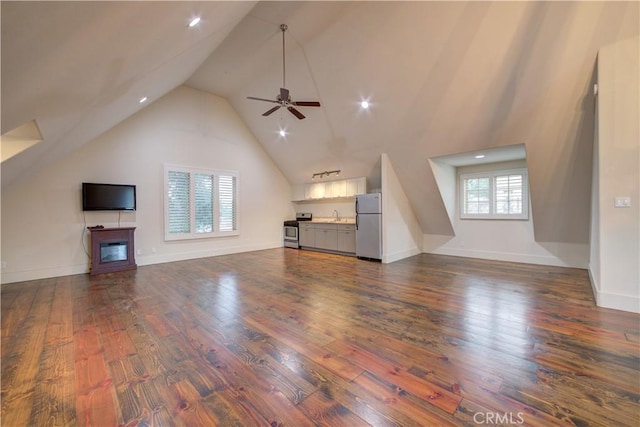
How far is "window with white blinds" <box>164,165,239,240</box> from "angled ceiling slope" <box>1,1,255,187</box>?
2536 mm

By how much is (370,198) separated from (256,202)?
3.63 metres

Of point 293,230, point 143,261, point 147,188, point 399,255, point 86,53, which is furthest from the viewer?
point 293,230

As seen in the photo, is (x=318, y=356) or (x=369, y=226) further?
(x=369, y=226)

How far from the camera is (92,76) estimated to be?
2479 mm

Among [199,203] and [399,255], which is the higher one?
[199,203]

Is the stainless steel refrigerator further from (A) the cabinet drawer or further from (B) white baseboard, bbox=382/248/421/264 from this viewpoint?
(A) the cabinet drawer

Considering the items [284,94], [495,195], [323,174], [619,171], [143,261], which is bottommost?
[143,261]

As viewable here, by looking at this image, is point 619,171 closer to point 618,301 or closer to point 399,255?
point 618,301

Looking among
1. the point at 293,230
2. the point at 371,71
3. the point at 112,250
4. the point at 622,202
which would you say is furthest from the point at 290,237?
the point at 622,202

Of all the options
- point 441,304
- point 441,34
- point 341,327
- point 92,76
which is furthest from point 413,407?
point 441,34

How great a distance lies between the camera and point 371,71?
4.82 metres

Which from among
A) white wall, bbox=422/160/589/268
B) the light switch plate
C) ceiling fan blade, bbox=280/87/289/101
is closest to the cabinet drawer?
white wall, bbox=422/160/589/268

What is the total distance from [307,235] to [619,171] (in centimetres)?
652

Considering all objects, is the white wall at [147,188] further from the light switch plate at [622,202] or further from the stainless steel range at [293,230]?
the light switch plate at [622,202]
